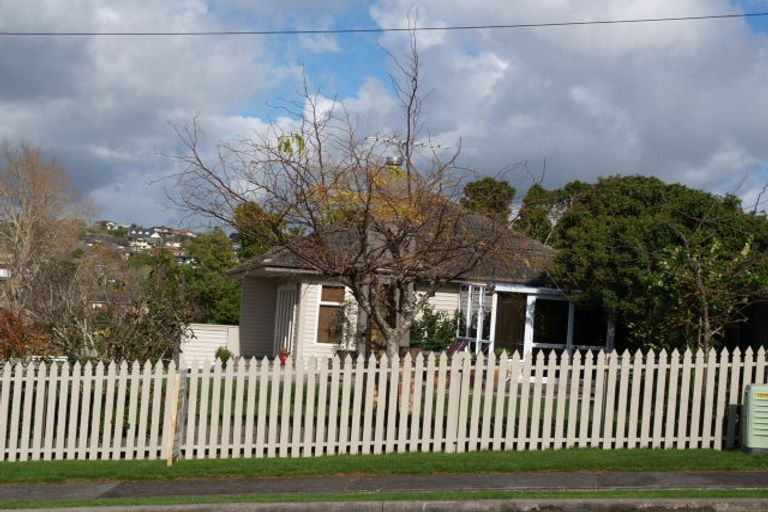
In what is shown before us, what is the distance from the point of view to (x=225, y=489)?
1021cm

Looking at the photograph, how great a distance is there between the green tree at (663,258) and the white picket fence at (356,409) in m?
1.34

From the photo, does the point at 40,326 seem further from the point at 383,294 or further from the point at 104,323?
the point at 383,294

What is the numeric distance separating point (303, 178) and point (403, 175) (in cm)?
159

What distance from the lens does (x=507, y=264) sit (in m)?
15.8

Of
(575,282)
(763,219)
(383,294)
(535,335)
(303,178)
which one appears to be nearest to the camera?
(303,178)

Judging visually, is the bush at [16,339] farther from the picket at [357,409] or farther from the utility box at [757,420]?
the utility box at [757,420]

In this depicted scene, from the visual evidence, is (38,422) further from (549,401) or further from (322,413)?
(549,401)

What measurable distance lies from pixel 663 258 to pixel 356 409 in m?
5.94

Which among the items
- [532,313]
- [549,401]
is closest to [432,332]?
[532,313]

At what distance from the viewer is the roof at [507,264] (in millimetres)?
14795

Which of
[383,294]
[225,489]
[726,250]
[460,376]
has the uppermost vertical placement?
[726,250]

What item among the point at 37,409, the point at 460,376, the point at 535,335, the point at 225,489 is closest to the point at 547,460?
the point at 460,376

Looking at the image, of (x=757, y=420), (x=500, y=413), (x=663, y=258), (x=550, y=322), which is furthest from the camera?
(x=550, y=322)

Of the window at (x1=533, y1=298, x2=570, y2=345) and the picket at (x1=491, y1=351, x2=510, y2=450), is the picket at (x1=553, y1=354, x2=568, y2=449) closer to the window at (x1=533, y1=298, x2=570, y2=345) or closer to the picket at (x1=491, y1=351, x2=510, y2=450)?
the picket at (x1=491, y1=351, x2=510, y2=450)
